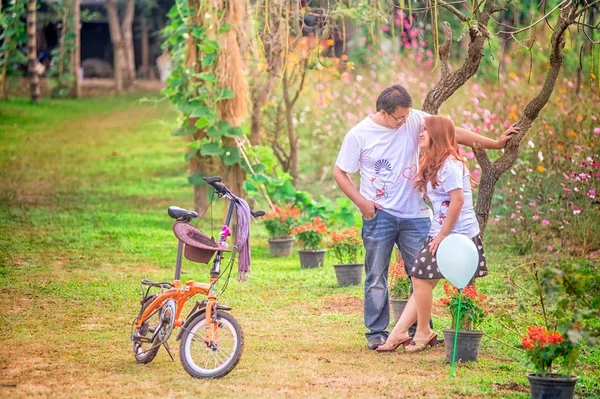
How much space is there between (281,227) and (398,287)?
11.4 ft

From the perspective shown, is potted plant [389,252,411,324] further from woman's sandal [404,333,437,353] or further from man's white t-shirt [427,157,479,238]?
man's white t-shirt [427,157,479,238]

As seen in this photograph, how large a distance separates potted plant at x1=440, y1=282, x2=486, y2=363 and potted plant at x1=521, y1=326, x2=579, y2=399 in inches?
31.8

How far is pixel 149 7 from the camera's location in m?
27.3

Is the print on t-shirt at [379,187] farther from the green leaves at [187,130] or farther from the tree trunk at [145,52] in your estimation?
the tree trunk at [145,52]

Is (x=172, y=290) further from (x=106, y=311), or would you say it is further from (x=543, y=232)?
(x=543, y=232)

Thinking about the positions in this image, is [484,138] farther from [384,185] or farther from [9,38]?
[9,38]

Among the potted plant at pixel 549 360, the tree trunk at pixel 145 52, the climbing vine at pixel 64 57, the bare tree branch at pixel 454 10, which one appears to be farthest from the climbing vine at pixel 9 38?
the potted plant at pixel 549 360

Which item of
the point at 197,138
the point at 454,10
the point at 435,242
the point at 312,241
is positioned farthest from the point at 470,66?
the point at 197,138

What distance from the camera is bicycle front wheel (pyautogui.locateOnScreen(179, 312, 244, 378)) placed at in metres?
4.76

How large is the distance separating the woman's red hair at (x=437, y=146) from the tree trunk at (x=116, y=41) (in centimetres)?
2088

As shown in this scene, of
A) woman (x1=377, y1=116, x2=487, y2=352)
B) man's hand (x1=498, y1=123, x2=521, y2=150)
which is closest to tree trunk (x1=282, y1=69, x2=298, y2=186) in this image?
man's hand (x1=498, y1=123, x2=521, y2=150)

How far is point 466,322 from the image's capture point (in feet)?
17.3

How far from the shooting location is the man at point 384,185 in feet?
18.0

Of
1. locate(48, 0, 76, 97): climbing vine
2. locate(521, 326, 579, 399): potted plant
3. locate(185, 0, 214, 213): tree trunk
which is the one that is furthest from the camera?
locate(48, 0, 76, 97): climbing vine
